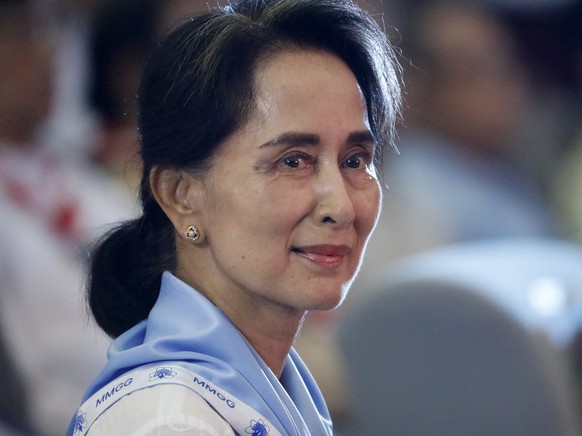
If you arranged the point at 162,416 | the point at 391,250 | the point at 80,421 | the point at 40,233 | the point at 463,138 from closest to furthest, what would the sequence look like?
the point at 162,416
the point at 80,421
the point at 40,233
the point at 391,250
the point at 463,138

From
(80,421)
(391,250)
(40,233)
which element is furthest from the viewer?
(391,250)

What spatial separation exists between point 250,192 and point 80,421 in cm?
33

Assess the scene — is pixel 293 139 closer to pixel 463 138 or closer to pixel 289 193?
pixel 289 193

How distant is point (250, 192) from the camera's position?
51.5 inches

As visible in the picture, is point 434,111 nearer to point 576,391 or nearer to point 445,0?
point 445,0

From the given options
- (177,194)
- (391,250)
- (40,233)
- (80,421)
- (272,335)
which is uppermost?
(391,250)

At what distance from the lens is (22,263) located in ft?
7.73

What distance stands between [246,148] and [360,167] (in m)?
0.16

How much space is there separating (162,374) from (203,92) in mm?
339

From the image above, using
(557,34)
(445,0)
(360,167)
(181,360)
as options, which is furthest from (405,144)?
(181,360)

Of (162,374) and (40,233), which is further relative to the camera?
(40,233)

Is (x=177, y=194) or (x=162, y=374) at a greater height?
(x=177, y=194)

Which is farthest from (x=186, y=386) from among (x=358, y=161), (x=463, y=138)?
(x=463, y=138)

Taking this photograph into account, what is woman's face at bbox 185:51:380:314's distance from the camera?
1311mm
